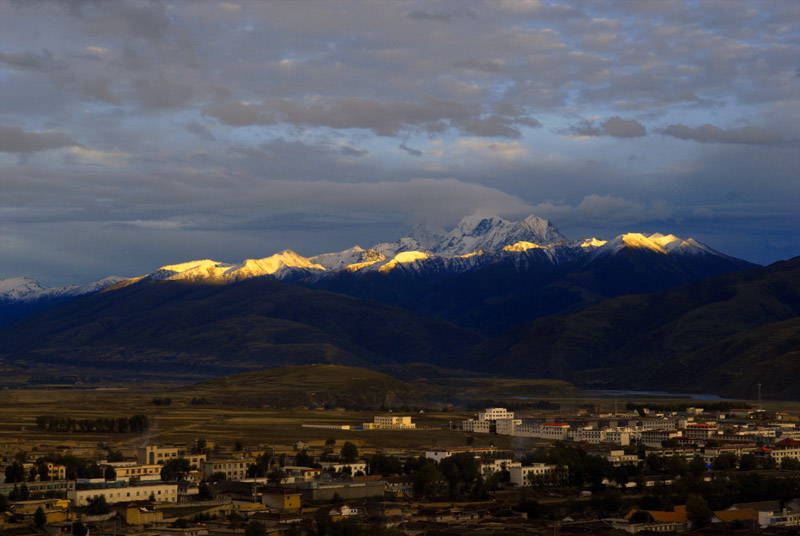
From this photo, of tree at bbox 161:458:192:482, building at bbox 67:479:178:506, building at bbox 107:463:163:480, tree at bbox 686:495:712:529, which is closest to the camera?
tree at bbox 686:495:712:529

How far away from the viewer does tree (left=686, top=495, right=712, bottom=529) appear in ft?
250

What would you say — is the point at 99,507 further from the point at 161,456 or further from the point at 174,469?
the point at 161,456

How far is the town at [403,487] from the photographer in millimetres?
74188

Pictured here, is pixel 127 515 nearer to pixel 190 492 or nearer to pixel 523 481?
pixel 190 492

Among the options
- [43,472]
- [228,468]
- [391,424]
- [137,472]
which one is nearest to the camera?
[43,472]

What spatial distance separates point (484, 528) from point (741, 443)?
58.1 metres

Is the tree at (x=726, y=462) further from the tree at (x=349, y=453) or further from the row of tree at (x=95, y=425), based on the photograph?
the row of tree at (x=95, y=425)

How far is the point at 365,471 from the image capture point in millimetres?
98750

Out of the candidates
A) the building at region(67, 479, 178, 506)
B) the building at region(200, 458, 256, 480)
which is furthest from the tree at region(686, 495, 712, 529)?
the building at region(200, 458, 256, 480)

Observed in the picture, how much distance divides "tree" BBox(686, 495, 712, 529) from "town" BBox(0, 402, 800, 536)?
92mm

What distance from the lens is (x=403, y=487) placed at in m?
90.9

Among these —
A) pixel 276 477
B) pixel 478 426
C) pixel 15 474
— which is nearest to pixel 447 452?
pixel 276 477

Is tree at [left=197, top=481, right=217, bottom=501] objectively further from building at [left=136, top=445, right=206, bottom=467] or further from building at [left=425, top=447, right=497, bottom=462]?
building at [left=425, top=447, right=497, bottom=462]

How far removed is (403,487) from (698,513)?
23.2 metres
